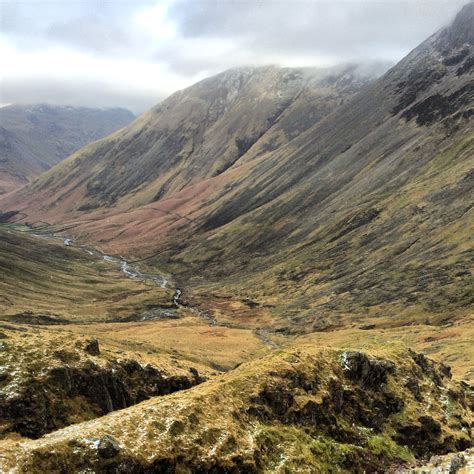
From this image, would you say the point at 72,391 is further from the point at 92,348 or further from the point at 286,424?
the point at 286,424

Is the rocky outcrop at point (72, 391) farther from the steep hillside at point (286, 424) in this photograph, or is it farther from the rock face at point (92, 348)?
the steep hillside at point (286, 424)

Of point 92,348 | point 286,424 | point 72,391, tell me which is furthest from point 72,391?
point 286,424

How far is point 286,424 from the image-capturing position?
3375 cm

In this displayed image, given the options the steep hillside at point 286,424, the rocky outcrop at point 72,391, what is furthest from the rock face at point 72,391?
the steep hillside at point 286,424

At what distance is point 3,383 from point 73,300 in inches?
5818

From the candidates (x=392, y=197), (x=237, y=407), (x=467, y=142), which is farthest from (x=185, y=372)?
(x=467, y=142)

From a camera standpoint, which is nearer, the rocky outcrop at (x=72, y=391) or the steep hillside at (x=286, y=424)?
the steep hillside at (x=286, y=424)

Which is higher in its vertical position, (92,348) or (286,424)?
(92,348)

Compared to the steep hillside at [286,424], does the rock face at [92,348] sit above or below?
above

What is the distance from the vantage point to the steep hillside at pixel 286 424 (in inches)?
984

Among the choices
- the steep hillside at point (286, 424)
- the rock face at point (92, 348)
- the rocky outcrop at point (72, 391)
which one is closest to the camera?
the steep hillside at point (286, 424)

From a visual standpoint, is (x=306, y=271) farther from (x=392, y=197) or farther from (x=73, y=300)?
(x=73, y=300)

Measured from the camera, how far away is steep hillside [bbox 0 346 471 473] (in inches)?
984

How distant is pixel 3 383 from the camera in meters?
30.6
